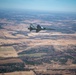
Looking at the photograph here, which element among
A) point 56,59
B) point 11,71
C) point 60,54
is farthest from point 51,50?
point 11,71

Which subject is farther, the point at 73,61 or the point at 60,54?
the point at 60,54

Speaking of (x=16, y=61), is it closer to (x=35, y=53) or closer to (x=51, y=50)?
(x=35, y=53)

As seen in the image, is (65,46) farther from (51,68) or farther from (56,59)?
(51,68)

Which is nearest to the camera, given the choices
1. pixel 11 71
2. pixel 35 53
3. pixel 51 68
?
pixel 11 71

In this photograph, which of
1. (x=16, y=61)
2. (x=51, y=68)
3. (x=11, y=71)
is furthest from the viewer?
(x=16, y=61)

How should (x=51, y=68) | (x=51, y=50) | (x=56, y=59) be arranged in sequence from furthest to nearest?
(x=51, y=50) < (x=56, y=59) < (x=51, y=68)

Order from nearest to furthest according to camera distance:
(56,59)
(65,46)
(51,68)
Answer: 1. (51,68)
2. (56,59)
3. (65,46)

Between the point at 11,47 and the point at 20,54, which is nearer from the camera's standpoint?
the point at 20,54

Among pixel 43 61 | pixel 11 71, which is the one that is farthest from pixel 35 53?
pixel 11 71
